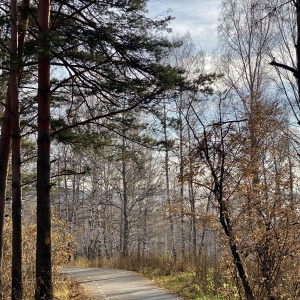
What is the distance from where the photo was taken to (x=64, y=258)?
35.6 feet

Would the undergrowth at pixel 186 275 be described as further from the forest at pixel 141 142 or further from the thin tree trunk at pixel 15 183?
the thin tree trunk at pixel 15 183

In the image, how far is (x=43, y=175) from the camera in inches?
302

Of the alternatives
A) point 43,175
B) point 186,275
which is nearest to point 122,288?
point 186,275

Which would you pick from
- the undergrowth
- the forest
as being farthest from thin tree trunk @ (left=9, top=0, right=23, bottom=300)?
the undergrowth

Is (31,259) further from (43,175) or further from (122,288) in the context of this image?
(122,288)

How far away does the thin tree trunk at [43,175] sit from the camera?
730 cm

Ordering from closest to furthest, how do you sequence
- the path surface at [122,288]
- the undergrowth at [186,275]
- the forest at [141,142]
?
1. the forest at [141,142]
2. the undergrowth at [186,275]
3. the path surface at [122,288]

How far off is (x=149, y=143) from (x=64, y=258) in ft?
13.0

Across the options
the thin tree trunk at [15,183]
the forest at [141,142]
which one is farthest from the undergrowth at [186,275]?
the thin tree trunk at [15,183]

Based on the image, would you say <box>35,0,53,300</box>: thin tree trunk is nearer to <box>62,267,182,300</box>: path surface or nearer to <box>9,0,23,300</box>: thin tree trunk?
<box>9,0,23,300</box>: thin tree trunk

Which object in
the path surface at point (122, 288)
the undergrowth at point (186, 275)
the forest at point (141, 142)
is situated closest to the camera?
the forest at point (141, 142)

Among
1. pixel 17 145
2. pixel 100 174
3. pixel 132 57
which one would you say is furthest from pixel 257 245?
pixel 100 174

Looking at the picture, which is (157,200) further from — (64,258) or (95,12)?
(95,12)

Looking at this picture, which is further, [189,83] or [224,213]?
[189,83]
